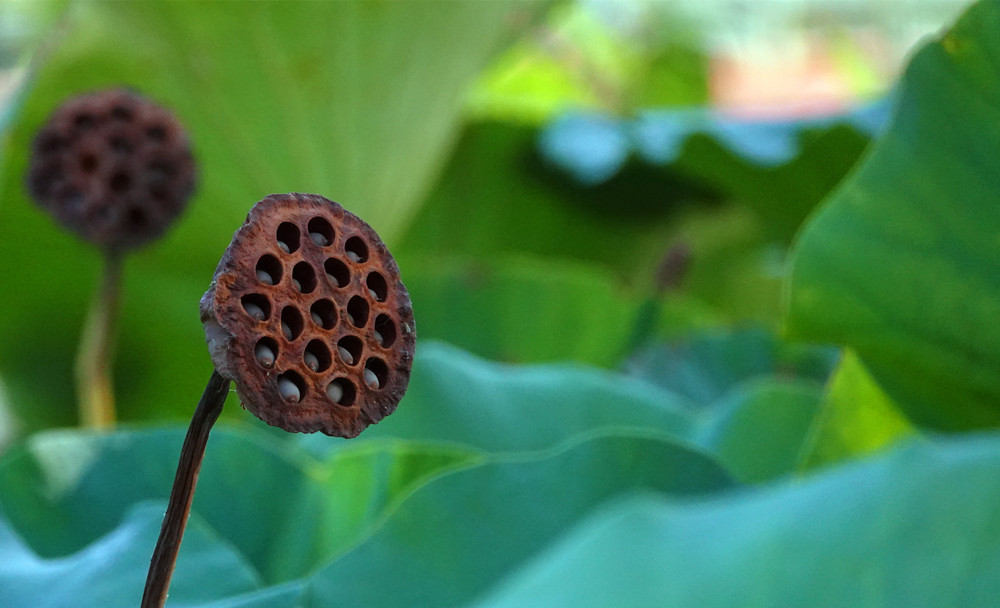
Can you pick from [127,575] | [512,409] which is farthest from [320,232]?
[512,409]

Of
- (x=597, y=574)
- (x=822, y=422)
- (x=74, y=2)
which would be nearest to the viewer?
(x=597, y=574)

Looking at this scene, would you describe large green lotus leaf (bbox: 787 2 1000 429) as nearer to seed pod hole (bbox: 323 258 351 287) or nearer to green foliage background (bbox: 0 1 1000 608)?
green foliage background (bbox: 0 1 1000 608)

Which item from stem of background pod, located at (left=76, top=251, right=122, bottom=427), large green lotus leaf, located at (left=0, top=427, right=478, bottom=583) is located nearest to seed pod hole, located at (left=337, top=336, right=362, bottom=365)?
large green lotus leaf, located at (left=0, top=427, right=478, bottom=583)

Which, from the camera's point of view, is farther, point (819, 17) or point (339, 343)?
point (819, 17)

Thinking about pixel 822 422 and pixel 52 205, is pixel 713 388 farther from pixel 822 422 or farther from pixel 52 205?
pixel 52 205

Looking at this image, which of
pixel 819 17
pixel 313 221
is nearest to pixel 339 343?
pixel 313 221

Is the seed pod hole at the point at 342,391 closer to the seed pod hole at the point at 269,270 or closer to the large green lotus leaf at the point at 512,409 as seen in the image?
the seed pod hole at the point at 269,270
